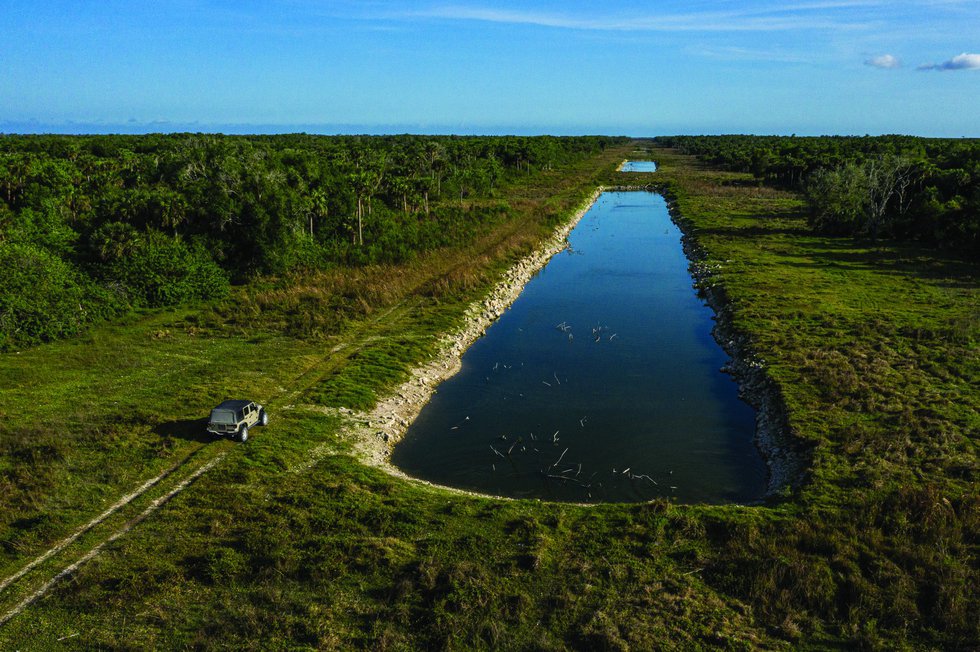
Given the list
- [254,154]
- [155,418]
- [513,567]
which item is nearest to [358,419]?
→ [155,418]

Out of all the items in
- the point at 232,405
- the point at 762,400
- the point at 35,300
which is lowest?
the point at 762,400

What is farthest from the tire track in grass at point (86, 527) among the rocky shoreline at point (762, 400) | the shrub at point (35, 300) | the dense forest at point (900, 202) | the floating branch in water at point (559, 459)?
the dense forest at point (900, 202)

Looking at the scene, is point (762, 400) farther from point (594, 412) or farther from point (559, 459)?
point (559, 459)

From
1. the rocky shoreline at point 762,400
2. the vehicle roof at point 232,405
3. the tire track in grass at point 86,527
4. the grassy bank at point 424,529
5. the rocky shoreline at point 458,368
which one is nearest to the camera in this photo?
the grassy bank at point 424,529

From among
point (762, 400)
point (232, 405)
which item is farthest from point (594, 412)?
point (232, 405)

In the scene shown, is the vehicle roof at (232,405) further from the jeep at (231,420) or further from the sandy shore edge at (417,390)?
the sandy shore edge at (417,390)

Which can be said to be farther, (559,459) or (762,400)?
(762,400)
